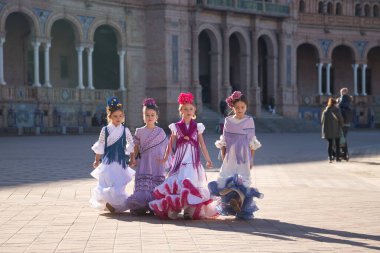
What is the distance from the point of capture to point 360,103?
2216 inches

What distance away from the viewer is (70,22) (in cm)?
4081

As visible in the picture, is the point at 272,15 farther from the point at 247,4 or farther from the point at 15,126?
the point at 15,126

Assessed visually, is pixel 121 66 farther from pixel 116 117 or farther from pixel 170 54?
pixel 116 117

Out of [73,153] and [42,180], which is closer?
[42,180]

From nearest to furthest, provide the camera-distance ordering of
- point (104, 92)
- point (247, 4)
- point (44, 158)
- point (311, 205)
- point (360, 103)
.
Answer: point (311, 205) → point (44, 158) → point (104, 92) → point (247, 4) → point (360, 103)

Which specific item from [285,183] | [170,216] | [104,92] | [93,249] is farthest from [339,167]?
[104,92]

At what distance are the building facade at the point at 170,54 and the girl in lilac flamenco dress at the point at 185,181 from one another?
90.1ft

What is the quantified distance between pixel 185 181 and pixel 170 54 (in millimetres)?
34647

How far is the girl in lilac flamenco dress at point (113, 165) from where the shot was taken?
10.1m

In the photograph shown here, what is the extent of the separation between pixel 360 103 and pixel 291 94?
7.40 meters

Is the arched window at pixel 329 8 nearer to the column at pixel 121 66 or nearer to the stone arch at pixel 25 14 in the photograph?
the column at pixel 121 66

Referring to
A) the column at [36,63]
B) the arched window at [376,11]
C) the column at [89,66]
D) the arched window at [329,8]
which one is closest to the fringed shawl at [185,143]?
the column at [36,63]

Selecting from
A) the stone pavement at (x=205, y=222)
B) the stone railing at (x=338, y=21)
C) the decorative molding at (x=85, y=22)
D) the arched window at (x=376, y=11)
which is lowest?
the stone pavement at (x=205, y=222)

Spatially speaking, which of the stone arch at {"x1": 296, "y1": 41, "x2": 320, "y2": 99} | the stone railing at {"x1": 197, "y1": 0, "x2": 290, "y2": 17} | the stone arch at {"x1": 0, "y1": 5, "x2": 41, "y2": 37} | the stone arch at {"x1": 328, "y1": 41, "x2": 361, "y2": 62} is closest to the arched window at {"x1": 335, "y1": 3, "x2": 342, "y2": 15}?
the stone arch at {"x1": 328, "y1": 41, "x2": 361, "y2": 62}
